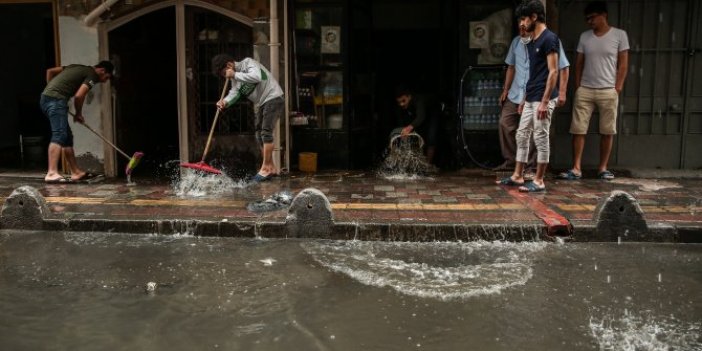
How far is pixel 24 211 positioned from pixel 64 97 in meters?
2.77

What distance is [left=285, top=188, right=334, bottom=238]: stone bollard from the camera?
697cm

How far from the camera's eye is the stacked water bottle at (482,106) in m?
10.4

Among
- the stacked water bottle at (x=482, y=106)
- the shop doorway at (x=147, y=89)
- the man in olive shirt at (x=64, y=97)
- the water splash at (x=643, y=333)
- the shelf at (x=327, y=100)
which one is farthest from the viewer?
the shop doorway at (x=147, y=89)

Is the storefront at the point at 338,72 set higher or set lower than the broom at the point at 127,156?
higher

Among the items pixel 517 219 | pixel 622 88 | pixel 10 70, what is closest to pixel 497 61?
pixel 622 88

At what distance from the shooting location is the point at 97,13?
9883mm

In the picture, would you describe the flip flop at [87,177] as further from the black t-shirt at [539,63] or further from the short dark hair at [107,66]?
the black t-shirt at [539,63]

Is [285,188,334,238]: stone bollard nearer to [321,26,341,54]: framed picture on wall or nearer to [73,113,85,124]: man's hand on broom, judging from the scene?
[321,26,341,54]: framed picture on wall

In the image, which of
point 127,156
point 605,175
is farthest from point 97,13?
point 605,175

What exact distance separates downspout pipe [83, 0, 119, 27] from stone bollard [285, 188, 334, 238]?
4887 mm

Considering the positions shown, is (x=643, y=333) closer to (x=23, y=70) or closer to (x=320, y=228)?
(x=320, y=228)

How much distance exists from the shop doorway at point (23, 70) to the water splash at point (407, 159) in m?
7.14

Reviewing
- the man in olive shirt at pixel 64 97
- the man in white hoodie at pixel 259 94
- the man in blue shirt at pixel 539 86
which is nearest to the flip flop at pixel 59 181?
the man in olive shirt at pixel 64 97

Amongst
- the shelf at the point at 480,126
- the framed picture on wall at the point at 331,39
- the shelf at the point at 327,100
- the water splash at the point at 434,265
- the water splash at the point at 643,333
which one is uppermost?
the framed picture on wall at the point at 331,39
